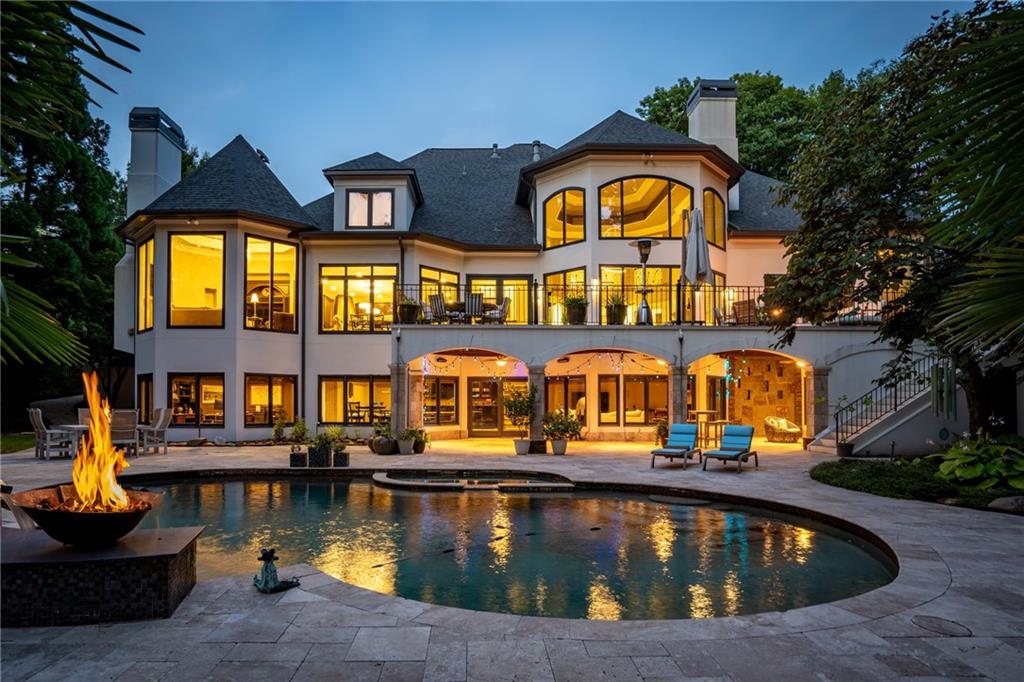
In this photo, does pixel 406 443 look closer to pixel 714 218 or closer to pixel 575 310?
pixel 575 310

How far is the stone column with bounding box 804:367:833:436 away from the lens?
17.6 meters

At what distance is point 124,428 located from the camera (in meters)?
15.4

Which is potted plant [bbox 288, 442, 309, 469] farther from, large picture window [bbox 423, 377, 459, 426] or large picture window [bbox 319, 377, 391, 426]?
large picture window [bbox 423, 377, 459, 426]

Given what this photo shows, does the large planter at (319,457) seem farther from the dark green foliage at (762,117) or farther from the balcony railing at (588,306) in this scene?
the dark green foliage at (762,117)

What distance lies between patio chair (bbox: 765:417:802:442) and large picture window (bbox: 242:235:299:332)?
50.3 feet

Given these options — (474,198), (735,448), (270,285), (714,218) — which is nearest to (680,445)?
(735,448)

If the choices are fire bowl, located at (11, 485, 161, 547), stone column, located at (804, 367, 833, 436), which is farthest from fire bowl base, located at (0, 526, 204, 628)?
stone column, located at (804, 367, 833, 436)

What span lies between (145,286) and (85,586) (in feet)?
57.9

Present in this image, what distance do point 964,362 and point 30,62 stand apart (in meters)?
12.6

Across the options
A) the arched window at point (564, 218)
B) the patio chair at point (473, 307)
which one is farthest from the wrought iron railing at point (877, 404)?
the patio chair at point (473, 307)

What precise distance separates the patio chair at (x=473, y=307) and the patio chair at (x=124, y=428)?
28.8 feet

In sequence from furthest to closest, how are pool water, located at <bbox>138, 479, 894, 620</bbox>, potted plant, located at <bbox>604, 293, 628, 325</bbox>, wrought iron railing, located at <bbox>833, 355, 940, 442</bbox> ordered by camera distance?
1. potted plant, located at <bbox>604, 293, 628, 325</bbox>
2. wrought iron railing, located at <bbox>833, 355, 940, 442</bbox>
3. pool water, located at <bbox>138, 479, 894, 620</bbox>

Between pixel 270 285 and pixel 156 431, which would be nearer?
pixel 156 431

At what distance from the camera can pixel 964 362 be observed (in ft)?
34.4
